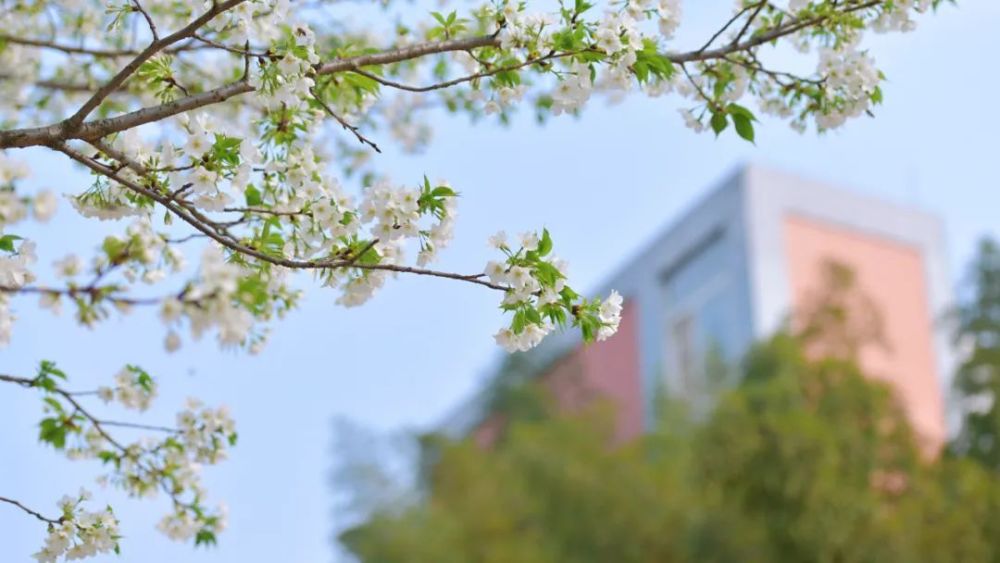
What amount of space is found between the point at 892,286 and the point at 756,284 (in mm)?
2336

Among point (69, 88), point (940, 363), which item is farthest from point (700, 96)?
point (940, 363)

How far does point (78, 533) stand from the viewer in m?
2.22

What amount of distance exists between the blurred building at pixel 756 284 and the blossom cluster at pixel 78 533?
468 inches

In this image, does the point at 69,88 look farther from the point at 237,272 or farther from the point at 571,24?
the point at 571,24

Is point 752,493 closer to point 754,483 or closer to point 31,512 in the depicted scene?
point 754,483

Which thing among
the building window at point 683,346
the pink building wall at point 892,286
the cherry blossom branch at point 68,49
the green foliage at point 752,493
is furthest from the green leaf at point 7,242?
the building window at point 683,346

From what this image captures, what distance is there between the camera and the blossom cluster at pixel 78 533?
2.21 meters

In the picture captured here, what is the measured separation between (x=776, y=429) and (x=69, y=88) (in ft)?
17.7

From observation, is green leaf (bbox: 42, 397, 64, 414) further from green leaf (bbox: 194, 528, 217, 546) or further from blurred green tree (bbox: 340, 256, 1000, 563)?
blurred green tree (bbox: 340, 256, 1000, 563)

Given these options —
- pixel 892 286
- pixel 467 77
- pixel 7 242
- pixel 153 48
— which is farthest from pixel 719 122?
pixel 892 286

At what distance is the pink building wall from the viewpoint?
579 inches

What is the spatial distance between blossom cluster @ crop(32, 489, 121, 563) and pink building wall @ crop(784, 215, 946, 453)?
41.8ft

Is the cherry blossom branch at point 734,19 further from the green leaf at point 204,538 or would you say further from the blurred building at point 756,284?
the blurred building at point 756,284

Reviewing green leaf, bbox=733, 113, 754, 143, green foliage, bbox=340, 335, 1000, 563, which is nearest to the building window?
green foliage, bbox=340, 335, 1000, 563
